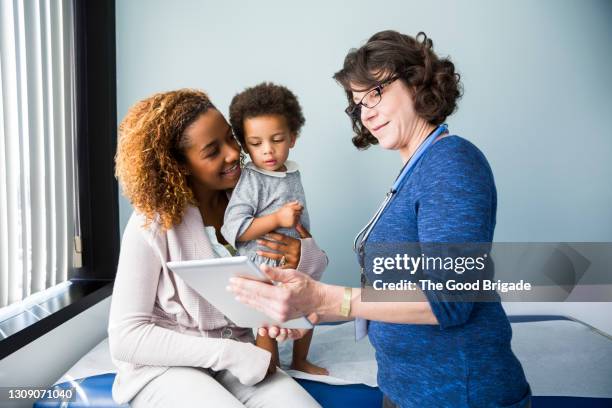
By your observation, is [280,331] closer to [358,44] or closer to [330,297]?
[330,297]

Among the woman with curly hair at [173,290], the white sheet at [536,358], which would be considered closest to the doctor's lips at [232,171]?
the woman with curly hair at [173,290]

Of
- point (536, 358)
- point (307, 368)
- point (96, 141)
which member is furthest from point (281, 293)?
point (96, 141)

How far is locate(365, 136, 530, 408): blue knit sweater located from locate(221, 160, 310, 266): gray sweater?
583 mm

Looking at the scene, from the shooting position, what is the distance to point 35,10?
2152 millimetres

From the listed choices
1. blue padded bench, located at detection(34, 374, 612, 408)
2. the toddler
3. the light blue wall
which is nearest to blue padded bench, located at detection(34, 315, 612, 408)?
blue padded bench, located at detection(34, 374, 612, 408)

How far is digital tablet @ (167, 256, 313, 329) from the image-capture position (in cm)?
105

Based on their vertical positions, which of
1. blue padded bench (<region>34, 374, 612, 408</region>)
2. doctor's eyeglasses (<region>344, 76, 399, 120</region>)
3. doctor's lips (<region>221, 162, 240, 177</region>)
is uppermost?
doctor's eyeglasses (<region>344, 76, 399, 120</region>)

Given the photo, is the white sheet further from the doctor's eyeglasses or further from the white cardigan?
the doctor's eyeglasses

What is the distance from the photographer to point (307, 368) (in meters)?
1.97

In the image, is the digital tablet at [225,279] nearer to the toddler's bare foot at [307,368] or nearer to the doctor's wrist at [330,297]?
the doctor's wrist at [330,297]

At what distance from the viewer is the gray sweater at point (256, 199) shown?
173cm

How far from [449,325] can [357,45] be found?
1931 millimetres

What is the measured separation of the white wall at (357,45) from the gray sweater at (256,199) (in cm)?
89

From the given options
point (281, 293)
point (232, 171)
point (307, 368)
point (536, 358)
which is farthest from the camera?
point (536, 358)
